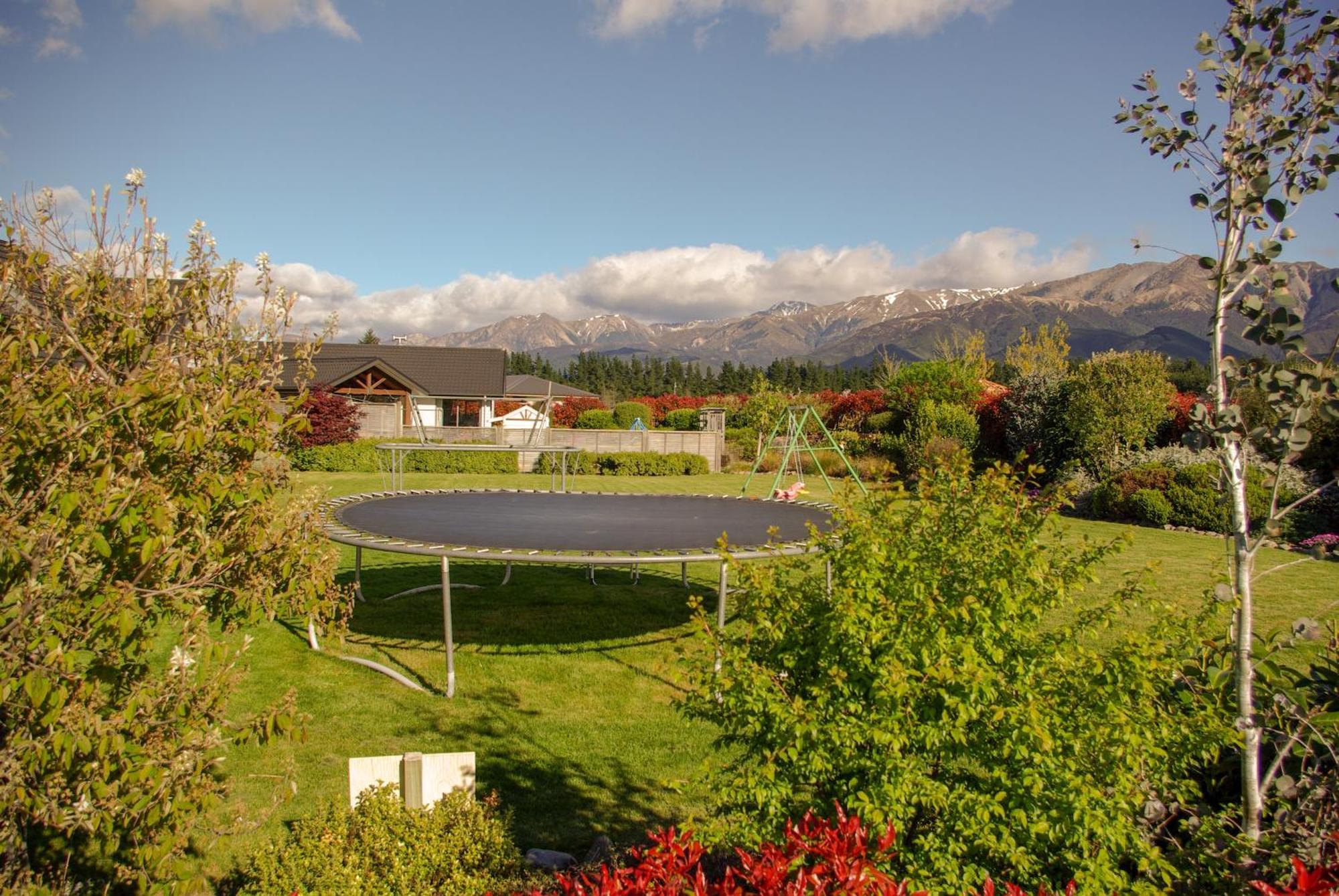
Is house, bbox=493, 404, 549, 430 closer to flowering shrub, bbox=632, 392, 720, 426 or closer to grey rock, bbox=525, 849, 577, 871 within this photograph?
flowering shrub, bbox=632, 392, 720, 426

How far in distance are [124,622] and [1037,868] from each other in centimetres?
195

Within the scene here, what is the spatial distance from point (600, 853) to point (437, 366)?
89.4ft

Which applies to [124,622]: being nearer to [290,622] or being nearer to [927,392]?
[290,622]

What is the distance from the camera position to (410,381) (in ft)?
83.4

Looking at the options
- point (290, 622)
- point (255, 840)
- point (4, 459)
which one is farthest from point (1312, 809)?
point (290, 622)

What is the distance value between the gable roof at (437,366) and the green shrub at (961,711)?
80.2 ft

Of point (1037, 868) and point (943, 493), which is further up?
point (943, 493)

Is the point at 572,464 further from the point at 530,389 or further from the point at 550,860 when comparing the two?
the point at 530,389

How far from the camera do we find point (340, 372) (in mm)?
23719

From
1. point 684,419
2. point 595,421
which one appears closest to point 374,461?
point 595,421

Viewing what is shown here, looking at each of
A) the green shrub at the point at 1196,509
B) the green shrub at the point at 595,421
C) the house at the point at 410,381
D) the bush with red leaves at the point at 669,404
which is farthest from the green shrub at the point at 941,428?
the bush with red leaves at the point at 669,404

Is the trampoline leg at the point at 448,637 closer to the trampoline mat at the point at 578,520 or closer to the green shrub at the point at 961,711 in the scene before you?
the trampoline mat at the point at 578,520

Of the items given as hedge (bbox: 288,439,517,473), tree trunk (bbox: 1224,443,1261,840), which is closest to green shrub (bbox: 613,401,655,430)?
hedge (bbox: 288,439,517,473)

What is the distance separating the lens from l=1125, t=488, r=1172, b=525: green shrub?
34.0 ft
